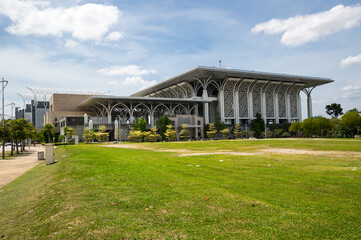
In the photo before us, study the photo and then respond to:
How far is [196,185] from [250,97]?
9885cm

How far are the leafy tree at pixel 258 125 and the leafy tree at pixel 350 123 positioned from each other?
104 feet

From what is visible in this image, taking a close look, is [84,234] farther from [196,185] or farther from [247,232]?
[196,185]

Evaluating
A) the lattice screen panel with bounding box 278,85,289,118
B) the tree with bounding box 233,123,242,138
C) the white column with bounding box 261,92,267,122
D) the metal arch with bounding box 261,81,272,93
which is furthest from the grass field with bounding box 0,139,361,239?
the lattice screen panel with bounding box 278,85,289,118

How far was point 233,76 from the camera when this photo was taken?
96.3m

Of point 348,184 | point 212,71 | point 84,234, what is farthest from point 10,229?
point 212,71

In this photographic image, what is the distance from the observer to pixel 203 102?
99.2 metres

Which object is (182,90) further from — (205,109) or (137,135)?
(137,135)

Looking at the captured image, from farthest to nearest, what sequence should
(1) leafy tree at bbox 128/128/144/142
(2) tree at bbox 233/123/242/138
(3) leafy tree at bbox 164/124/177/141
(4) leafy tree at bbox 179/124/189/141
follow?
(2) tree at bbox 233/123/242/138 → (4) leafy tree at bbox 179/124/189/141 → (3) leafy tree at bbox 164/124/177/141 → (1) leafy tree at bbox 128/128/144/142

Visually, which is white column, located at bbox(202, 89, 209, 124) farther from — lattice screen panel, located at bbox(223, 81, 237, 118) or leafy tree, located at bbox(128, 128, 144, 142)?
leafy tree, located at bbox(128, 128, 144, 142)

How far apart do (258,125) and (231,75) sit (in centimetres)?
1989

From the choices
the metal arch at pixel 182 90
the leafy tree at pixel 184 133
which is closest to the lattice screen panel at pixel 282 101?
the metal arch at pixel 182 90

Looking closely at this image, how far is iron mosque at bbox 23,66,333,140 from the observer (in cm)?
9138

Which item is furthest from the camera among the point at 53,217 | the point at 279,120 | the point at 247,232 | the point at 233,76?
the point at 279,120

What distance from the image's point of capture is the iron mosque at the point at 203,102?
91375 millimetres
